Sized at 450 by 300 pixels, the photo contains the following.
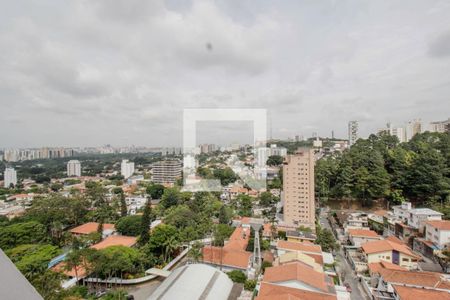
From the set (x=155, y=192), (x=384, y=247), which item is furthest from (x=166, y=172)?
(x=384, y=247)

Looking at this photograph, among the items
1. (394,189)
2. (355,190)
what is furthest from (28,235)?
(394,189)

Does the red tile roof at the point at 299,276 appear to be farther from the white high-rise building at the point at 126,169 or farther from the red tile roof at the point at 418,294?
the white high-rise building at the point at 126,169

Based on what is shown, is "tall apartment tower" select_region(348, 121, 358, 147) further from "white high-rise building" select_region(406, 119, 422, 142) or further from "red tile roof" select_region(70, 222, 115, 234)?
"red tile roof" select_region(70, 222, 115, 234)

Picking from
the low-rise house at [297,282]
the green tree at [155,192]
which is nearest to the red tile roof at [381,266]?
the low-rise house at [297,282]

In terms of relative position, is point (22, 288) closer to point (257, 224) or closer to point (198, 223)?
point (257, 224)

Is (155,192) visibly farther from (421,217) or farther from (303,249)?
(421,217)

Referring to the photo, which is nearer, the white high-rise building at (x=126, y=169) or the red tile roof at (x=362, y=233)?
the red tile roof at (x=362, y=233)

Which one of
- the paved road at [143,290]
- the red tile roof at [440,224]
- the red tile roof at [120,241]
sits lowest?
the paved road at [143,290]
